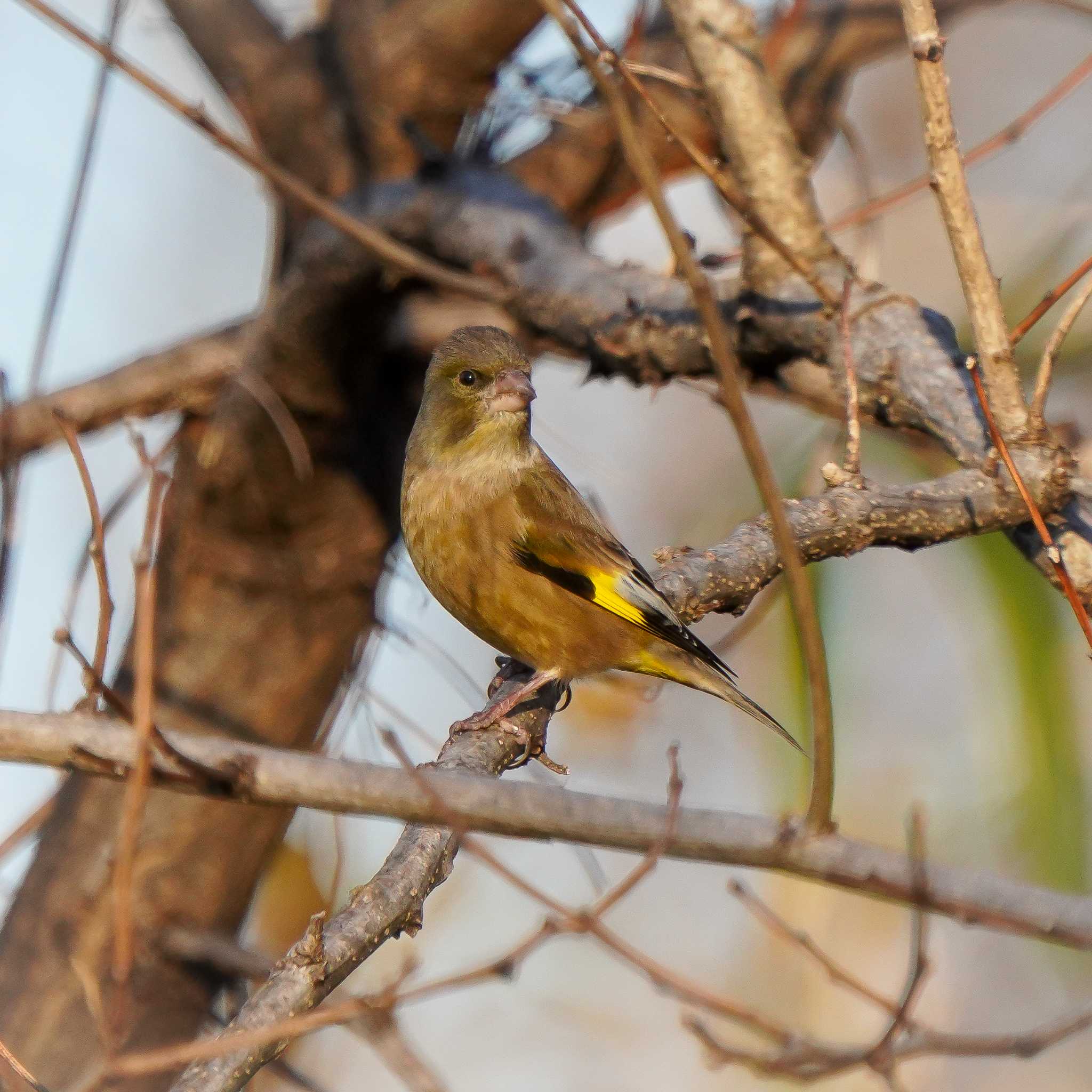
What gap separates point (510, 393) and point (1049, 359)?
1765 mm

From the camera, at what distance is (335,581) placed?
4816 millimetres

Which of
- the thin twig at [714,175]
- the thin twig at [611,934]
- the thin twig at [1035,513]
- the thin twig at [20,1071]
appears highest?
the thin twig at [714,175]

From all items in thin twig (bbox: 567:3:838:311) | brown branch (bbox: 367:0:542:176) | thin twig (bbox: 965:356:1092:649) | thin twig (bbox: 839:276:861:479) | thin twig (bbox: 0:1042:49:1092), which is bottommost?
thin twig (bbox: 0:1042:49:1092)

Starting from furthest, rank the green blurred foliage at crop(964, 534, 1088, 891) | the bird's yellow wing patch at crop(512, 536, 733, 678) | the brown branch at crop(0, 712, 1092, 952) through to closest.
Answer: the green blurred foliage at crop(964, 534, 1088, 891) → the bird's yellow wing patch at crop(512, 536, 733, 678) → the brown branch at crop(0, 712, 1092, 952)

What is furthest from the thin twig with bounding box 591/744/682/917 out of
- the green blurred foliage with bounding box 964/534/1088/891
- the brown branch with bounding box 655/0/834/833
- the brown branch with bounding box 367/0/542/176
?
the brown branch with bounding box 367/0/542/176

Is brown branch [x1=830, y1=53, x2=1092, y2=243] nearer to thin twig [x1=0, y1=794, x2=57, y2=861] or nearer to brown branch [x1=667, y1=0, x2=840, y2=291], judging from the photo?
brown branch [x1=667, y1=0, x2=840, y2=291]

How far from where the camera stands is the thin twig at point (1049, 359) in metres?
2.55

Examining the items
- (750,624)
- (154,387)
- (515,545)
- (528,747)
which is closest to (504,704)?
(528,747)

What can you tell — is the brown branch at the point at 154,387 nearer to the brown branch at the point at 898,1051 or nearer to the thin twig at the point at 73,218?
the thin twig at the point at 73,218

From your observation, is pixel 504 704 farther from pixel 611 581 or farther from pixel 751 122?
pixel 751 122

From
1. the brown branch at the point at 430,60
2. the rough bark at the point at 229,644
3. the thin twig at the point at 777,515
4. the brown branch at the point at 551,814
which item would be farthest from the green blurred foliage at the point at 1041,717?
the brown branch at the point at 551,814

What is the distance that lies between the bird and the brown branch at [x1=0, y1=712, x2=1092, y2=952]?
200 cm

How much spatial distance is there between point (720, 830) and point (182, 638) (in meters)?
3.61

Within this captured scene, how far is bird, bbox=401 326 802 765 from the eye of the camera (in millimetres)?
3666
